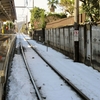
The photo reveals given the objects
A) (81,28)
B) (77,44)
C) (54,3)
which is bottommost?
(77,44)

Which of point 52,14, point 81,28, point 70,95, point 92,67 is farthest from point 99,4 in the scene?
point 52,14

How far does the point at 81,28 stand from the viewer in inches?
597

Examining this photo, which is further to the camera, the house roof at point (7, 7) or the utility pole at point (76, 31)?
the house roof at point (7, 7)

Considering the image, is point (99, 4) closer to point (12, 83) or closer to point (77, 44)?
point (77, 44)

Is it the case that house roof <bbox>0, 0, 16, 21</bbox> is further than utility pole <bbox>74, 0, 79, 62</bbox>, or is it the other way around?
house roof <bbox>0, 0, 16, 21</bbox>

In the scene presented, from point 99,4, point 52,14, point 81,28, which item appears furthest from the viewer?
point 52,14

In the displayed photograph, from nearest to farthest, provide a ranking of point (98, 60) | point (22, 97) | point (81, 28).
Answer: point (22, 97)
point (98, 60)
point (81, 28)

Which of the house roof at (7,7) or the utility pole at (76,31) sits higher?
the house roof at (7,7)

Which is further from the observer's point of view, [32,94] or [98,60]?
[98,60]

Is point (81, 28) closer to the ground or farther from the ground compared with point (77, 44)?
farther from the ground

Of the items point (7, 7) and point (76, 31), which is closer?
point (76, 31)

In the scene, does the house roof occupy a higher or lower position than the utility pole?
higher

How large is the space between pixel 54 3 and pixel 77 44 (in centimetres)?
3734

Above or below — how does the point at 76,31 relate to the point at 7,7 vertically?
below
